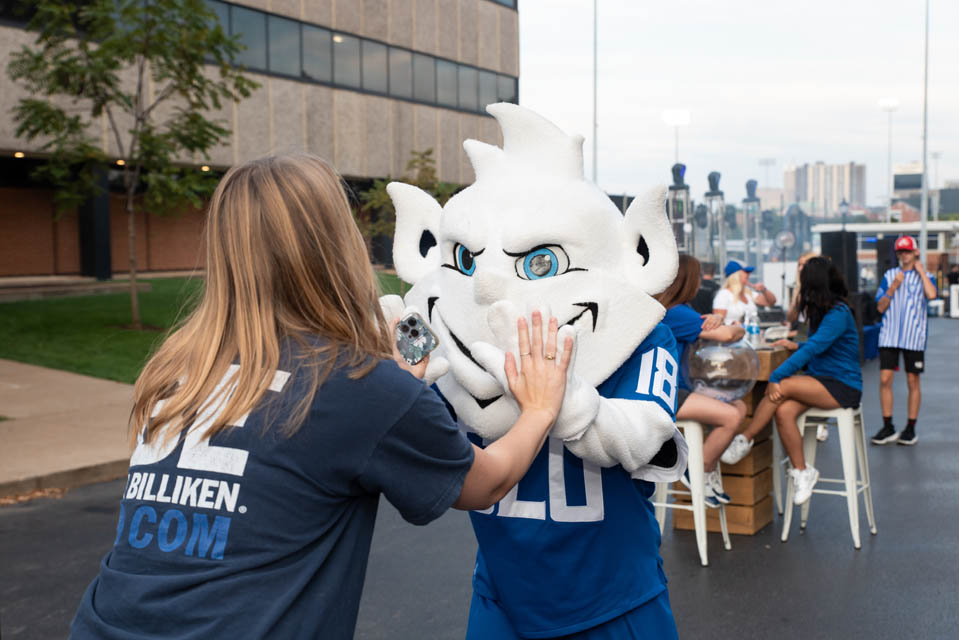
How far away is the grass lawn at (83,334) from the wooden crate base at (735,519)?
217 inches

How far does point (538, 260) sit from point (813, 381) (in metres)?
4.15

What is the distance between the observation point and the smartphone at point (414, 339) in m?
2.24

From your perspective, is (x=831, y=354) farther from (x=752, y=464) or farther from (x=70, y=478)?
(x=70, y=478)

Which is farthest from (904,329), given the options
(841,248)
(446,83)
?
(446,83)

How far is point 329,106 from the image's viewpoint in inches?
1131

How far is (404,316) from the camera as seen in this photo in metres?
2.37

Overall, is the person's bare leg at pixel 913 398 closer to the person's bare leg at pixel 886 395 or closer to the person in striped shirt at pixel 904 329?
the person in striped shirt at pixel 904 329

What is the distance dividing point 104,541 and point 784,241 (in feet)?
87.3

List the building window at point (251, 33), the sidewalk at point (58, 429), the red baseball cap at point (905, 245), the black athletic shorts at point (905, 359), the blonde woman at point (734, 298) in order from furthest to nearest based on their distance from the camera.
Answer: the building window at point (251, 33), the blonde woman at point (734, 298), the red baseball cap at point (905, 245), the black athletic shorts at point (905, 359), the sidewalk at point (58, 429)

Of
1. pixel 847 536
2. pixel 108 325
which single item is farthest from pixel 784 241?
pixel 847 536

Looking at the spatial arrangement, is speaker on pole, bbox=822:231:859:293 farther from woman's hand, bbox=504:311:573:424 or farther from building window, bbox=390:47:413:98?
woman's hand, bbox=504:311:573:424

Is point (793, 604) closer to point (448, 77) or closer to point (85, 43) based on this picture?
point (85, 43)

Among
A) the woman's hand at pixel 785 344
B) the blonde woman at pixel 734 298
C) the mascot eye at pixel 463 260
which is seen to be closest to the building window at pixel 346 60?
the blonde woman at pixel 734 298

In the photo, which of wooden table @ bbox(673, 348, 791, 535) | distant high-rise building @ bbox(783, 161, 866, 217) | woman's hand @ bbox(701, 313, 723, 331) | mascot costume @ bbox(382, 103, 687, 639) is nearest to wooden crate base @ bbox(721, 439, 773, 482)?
wooden table @ bbox(673, 348, 791, 535)
